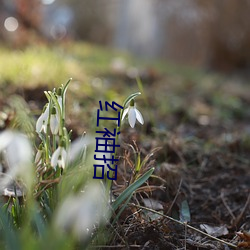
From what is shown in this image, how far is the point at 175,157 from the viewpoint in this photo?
7.21 ft

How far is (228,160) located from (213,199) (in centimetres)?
50

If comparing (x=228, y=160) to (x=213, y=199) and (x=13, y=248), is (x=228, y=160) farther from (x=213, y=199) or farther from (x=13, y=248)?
(x=13, y=248)

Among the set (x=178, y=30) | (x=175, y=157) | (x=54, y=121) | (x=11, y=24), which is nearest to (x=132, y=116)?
(x=54, y=121)

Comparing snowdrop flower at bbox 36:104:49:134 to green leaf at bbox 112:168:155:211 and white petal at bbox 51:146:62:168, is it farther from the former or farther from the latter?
green leaf at bbox 112:168:155:211

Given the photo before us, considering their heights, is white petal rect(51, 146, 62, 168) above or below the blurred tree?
below

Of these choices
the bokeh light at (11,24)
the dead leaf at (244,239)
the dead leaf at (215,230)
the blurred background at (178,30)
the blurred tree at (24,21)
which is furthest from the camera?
the blurred background at (178,30)

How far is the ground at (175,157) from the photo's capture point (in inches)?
54.2

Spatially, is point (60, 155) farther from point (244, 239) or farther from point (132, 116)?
point (244, 239)

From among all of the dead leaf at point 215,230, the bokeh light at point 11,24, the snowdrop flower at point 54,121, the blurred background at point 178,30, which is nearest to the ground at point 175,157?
the dead leaf at point 215,230

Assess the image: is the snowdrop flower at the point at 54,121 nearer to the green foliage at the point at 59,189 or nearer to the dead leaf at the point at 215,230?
the green foliage at the point at 59,189

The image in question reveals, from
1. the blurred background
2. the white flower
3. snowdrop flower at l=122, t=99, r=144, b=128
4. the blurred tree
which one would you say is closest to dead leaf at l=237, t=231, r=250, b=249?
snowdrop flower at l=122, t=99, r=144, b=128

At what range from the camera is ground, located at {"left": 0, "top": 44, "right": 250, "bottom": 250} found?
4.51 feet

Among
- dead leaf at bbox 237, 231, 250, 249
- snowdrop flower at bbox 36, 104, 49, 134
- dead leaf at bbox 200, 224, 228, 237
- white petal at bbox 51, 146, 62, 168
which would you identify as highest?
snowdrop flower at bbox 36, 104, 49, 134

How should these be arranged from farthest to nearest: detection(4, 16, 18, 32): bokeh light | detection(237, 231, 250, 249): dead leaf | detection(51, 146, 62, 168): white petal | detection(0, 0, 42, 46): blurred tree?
detection(0, 0, 42, 46): blurred tree < detection(4, 16, 18, 32): bokeh light < detection(237, 231, 250, 249): dead leaf < detection(51, 146, 62, 168): white petal
